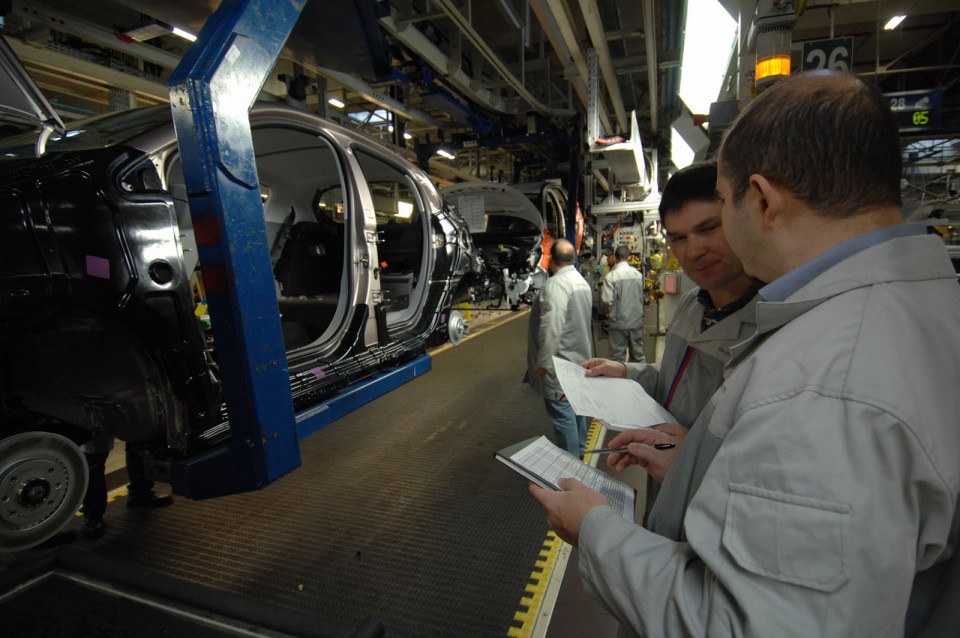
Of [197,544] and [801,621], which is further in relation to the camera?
[197,544]

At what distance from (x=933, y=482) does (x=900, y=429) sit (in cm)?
7

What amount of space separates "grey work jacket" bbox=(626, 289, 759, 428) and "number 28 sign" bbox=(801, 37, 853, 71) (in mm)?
2669

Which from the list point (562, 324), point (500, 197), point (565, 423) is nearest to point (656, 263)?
point (500, 197)

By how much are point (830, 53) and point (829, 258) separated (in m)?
3.47

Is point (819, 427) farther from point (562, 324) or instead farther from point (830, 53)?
point (830, 53)

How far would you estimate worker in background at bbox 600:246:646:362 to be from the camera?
523cm

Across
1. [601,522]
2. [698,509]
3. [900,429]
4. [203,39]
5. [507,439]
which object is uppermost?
[203,39]

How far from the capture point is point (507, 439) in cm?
368

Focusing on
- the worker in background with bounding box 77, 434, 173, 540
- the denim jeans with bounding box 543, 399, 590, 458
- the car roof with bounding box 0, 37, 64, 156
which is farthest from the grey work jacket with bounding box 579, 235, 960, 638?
the denim jeans with bounding box 543, 399, 590, 458

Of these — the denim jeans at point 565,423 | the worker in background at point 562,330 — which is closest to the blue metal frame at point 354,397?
the worker in background at point 562,330

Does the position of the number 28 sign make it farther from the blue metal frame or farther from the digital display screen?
the blue metal frame

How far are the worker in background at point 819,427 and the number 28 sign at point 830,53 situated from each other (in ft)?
10.5

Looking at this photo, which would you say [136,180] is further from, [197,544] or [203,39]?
[197,544]

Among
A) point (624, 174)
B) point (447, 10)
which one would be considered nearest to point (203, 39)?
point (447, 10)
